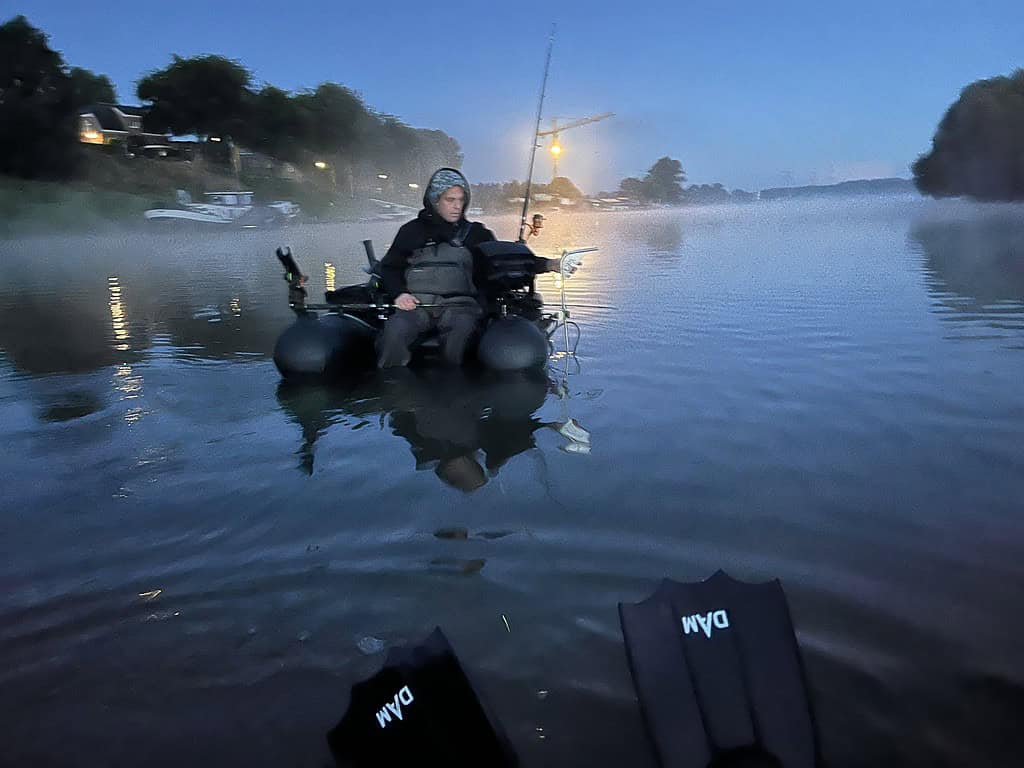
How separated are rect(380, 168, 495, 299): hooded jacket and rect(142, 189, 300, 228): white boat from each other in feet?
183

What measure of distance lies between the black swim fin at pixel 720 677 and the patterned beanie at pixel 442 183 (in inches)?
287

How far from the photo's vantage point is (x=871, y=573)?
436 centimetres

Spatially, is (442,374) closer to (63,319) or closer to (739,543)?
(739,543)

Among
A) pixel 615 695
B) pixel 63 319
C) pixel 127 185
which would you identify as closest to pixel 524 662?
pixel 615 695

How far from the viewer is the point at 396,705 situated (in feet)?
8.32

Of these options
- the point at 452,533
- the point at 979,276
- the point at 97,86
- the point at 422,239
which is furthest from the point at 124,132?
the point at 452,533

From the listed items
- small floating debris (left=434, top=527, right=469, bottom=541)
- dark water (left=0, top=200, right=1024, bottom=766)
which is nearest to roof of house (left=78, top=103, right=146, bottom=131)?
dark water (left=0, top=200, right=1024, bottom=766)

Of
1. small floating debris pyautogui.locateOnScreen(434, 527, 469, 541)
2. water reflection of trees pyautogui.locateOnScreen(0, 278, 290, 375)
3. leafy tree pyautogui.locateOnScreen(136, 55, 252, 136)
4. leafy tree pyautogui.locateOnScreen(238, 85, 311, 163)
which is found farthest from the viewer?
leafy tree pyautogui.locateOnScreen(238, 85, 311, 163)

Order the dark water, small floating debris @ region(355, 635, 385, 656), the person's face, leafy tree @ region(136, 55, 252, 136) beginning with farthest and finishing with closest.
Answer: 1. leafy tree @ region(136, 55, 252, 136)
2. the person's face
3. small floating debris @ region(355, 635, 385, 656)
4. the dark water

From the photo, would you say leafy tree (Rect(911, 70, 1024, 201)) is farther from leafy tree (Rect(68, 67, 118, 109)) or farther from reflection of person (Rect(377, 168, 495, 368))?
leafy tree (Rect(68, 67, 118, 109))

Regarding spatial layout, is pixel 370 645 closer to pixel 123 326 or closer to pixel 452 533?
pixel 452 533

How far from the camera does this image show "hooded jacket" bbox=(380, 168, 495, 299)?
9.41m

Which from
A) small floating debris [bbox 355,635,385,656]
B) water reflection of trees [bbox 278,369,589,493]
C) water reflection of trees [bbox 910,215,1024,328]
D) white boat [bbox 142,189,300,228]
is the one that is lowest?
white boat [bbox 142,189,300,228]

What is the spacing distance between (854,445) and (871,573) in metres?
2.42
